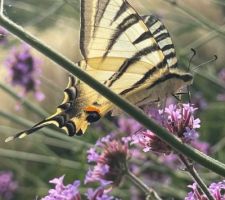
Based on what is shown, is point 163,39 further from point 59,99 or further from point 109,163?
point 59,99

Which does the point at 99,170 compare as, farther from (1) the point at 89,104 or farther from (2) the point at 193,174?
(2) the point at 193,174

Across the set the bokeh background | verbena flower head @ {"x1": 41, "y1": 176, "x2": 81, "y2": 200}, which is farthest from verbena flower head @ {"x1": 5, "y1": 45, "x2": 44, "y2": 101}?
verbena flower head @ {"x1": 41, "y1": 176, "x2": 81, "y2": 200}

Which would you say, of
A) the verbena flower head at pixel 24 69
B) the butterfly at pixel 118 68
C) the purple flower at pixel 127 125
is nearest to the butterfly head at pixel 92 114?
the butterfly at pixel 118 68

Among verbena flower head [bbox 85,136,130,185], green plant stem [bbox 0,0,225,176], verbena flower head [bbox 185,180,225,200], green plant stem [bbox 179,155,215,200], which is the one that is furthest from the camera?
verbena flower head [bbox 85,136,130,185]

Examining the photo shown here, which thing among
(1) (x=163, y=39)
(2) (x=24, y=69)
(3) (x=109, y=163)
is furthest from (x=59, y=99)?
(1) (x=163, y=39)

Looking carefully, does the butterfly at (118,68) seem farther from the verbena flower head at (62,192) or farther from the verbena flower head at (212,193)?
the verbena flower head at (212,193)

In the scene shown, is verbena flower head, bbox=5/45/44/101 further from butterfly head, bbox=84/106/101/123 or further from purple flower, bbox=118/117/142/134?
butterfly head, bbox=84/106/101/123
